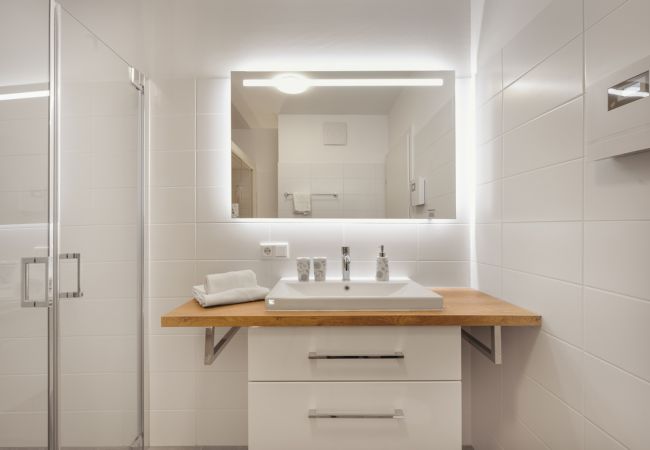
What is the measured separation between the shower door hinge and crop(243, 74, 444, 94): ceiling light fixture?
1.57 feet

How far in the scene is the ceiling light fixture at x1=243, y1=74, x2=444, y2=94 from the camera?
5.19 feet

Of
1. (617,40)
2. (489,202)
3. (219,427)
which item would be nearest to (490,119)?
(489,202)

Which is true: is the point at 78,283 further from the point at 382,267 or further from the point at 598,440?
the point at 598,440

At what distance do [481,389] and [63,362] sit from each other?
168 cm

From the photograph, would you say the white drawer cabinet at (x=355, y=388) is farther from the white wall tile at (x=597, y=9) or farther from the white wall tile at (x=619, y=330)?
the white wall tile at (x=597, y=9)

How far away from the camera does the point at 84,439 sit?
1185 mm

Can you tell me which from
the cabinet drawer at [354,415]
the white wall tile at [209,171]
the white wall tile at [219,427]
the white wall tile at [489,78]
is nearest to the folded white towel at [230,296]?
the cabinet drawer at [354,415]

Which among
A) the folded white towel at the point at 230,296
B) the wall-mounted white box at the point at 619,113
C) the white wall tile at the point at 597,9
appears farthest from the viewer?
the folded white towel at the point at 230,296

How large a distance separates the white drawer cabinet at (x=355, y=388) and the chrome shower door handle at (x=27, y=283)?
0.66 meters

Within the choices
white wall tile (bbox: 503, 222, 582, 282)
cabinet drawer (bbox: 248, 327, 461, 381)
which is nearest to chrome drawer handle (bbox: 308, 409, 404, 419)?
cabinet drawer (bbox: 248, 327, 461, 381)

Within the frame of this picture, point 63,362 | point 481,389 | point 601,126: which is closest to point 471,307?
point 481,389

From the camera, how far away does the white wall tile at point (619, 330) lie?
2.35 ft

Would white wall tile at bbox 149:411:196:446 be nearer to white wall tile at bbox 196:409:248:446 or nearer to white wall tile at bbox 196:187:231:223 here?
white wall tile at bbox 196:409:248:446

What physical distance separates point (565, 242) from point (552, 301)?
0.20m
